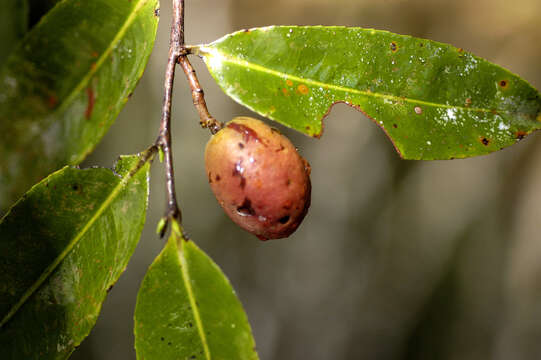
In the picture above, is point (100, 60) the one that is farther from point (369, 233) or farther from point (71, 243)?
point (369, 233)

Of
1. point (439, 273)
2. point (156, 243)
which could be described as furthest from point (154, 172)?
point (439, 273)

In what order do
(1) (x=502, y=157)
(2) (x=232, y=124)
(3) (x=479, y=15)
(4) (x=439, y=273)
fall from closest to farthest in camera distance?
(2) (x=232, y=124) → (3) (x=479, y=15) → (1) (x=502, y=157) → (4) (x=439, y=273)

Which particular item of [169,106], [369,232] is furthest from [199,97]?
[369,232]

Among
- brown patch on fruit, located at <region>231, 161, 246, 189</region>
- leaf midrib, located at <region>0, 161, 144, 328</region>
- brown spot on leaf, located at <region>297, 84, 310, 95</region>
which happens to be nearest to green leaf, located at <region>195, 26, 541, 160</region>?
brown spot on leaf, located at <region>297, 84, 310, 95</region>

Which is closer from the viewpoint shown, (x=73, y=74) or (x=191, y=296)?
(x=191, y=296)

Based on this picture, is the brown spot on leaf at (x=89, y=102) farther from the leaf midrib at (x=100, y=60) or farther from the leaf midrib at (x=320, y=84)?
the leaf midrib at (x=320, y=84)

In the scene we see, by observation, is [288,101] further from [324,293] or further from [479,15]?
[324,293]

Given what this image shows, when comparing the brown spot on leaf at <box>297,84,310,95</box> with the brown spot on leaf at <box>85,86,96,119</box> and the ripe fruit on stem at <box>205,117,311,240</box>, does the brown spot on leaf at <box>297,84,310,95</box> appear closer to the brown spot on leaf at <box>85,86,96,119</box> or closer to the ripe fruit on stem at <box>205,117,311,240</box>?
the ripe fruit on stem at <box>205,117,311,240</box>
